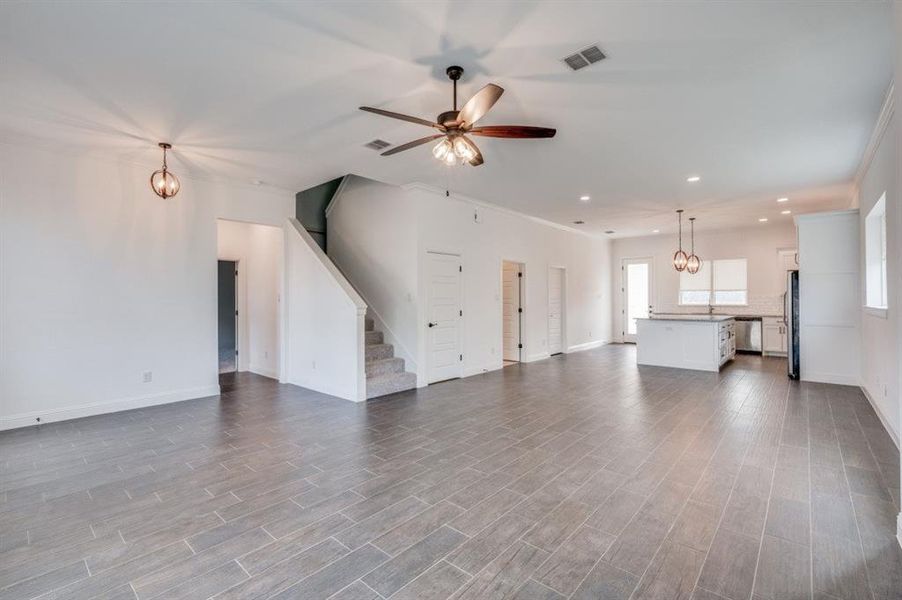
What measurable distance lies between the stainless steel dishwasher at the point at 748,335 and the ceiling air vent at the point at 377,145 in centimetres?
928

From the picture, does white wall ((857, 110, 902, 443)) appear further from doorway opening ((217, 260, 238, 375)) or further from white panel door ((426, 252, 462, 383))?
doorway opening ((217, 260, 238, 375))

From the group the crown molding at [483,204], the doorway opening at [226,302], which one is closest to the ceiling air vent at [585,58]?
the crown molding at [483,204]

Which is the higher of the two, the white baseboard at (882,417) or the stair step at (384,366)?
the stair step at (384,366)

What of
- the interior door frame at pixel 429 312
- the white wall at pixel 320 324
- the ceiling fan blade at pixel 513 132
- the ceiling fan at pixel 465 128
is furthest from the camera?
the interior door frame at pixel 429 312

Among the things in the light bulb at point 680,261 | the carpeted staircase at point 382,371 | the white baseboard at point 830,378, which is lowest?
the white baseboard at point 830,378

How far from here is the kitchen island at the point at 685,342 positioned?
23.9 ft

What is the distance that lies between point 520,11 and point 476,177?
11.0 feet

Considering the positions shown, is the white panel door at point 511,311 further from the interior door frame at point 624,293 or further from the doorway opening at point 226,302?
the doorway opening at point 226,302

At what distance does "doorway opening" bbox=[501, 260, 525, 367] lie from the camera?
8609mm

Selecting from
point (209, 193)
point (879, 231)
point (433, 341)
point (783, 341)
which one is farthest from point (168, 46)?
point (783, 341)

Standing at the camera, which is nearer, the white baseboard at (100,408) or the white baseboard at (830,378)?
the white baseboard at (100,408)

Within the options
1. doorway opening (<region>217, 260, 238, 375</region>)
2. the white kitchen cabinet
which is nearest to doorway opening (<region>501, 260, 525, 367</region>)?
the white kitchen cabinet

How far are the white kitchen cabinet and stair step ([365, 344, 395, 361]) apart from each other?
839 cm

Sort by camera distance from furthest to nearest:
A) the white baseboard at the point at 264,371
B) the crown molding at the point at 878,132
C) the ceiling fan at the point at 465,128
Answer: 1. the white baseboard at the point at 264,371
2. the crown molding at the point at 878,132
3. the ceiling fan at the point at 465,128
